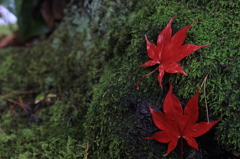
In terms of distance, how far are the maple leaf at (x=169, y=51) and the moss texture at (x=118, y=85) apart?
0.22ft

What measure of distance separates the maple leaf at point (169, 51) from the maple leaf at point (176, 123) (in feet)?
0.45

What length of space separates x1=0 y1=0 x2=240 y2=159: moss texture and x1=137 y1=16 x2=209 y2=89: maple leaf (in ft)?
0.22

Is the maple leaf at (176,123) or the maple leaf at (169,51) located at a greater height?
the maple leaf at (169,51)

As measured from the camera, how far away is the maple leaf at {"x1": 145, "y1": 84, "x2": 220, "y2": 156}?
3.52ft

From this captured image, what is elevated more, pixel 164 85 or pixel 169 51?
pixel 169 51

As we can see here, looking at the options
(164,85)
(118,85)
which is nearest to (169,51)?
(164,85)

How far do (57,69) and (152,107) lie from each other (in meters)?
1.14

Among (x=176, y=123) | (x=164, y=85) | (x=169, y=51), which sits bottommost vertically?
(x=176, y=123)

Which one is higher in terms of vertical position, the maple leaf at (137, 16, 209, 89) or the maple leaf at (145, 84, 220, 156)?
the maple leaf at (137, 16, 209, 89)

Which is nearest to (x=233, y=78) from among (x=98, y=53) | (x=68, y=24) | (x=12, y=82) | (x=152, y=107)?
(x=152, y=107)

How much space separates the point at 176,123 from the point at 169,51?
42cm

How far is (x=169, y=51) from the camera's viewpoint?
1212 millimetres

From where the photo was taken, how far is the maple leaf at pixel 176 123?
1074 mm

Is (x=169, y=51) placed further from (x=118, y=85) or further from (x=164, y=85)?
(x=118, y=85)
